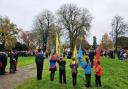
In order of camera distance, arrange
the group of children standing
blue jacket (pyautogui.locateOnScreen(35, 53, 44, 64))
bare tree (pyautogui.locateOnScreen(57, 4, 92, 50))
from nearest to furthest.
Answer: the group of children standing, blue jacket (pyautogui.locateOnScreen(35, 53, 44, 64)), bare tree (pyautogui.locateOnScreen(57, 4, 92, 50))

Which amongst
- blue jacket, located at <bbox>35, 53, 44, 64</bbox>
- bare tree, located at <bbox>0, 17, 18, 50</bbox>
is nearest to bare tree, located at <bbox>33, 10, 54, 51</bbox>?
bare tree, located at <bbox>0, 17, 18, 50</bbox>

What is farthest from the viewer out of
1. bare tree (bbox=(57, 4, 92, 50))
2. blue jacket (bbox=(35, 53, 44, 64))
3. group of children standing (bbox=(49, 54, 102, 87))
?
bare tree (bbox=(57, 4, 92, 50))

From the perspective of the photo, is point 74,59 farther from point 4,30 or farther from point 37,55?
point 4,30

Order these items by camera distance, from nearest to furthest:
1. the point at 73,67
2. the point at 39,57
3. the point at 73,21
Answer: the point at 73,67, the point at 39,57, the point at 73,21

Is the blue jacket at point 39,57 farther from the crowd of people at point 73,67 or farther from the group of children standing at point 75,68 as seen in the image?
the group of children standing at point 75,68

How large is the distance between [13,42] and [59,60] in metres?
94.8

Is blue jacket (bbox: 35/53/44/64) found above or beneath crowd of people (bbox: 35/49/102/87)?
above

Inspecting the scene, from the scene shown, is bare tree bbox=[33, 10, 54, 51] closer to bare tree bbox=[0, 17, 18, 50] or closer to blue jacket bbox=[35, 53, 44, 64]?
bare tree bbox=[0, 17, 18, 50]

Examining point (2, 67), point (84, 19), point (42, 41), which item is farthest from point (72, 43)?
point (2, 67)

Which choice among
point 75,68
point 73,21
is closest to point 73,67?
point 75,68

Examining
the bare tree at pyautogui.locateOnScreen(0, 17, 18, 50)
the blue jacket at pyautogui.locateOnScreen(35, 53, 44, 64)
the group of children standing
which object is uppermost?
the bare tree at pyautogui.locateOnScreen(0, 17, 18, 50)

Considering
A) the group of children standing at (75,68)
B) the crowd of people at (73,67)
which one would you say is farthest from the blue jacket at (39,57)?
the group of children standing at (75,68)

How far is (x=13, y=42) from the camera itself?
118 meters

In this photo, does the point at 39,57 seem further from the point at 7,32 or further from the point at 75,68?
the point at 7,32
